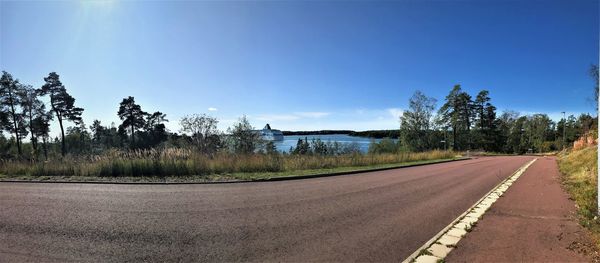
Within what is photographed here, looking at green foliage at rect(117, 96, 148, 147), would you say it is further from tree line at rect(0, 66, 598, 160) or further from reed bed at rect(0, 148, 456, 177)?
reed bed at rect(0, 148, 456, 177)

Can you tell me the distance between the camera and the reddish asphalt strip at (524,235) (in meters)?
4.73

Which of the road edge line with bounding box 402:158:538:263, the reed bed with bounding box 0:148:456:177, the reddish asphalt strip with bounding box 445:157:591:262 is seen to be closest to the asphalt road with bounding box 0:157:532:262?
the road edge line with bounding box 402:158:538:263

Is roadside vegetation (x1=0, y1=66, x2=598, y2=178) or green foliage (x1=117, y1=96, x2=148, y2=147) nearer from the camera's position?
roadside vegetation (x1=0, y1=66, x2=598, y2=178)

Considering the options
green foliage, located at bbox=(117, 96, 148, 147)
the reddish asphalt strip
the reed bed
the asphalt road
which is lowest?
the reddish asphalt strip

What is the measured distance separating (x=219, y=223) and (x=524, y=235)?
5.68 m

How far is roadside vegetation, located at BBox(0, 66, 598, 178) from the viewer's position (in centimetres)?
1524

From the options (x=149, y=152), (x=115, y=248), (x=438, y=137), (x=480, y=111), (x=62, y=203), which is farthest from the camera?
(x=480, y=111)

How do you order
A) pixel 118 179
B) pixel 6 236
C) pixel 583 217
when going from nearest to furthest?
pixel 6 236, pixel 583 217, pixel 118 179

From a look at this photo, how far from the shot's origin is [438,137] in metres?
65.6

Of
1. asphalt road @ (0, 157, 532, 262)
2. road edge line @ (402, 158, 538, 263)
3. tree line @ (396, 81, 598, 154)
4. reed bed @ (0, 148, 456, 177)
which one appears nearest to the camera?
road edge line @ (402, 158, 538, 263)

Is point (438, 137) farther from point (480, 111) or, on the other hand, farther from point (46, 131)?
point (46, 131)

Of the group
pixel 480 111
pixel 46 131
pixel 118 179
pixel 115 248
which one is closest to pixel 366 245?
pixel 115 248

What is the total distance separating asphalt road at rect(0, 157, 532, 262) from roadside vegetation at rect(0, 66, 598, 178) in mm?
4892

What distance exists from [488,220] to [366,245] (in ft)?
11.5
